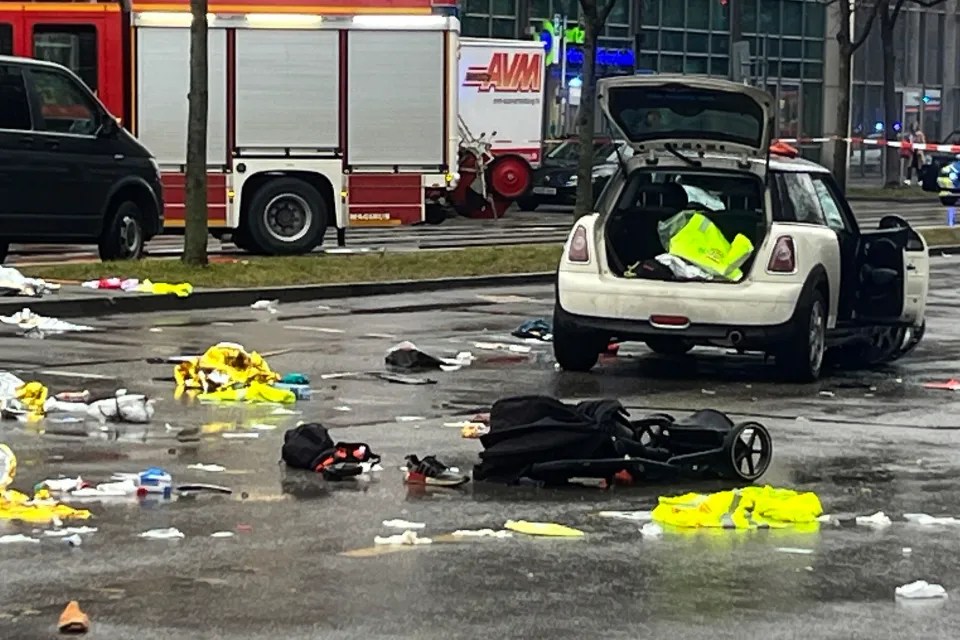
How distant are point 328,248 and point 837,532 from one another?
18217mm

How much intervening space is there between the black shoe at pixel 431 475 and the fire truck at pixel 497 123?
25906 mm

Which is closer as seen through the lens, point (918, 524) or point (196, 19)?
point (918, 524)

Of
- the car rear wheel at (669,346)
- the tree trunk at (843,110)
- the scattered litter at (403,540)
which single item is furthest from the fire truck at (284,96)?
the scattered litter at (403,540)

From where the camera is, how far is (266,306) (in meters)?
18.7

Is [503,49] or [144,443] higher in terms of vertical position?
[503,49]

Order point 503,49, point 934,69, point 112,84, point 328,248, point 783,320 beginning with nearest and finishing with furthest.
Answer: point 783,320 < point 112,84 < point 328,248 < point 503,49 < point 934,69

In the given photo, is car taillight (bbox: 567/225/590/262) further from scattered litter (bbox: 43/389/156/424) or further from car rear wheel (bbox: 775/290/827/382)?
scattered litter (bbox: 43/389/156/424)

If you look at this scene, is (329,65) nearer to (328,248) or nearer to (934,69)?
(328,248)

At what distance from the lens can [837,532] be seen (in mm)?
8391

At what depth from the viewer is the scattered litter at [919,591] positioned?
23.5 ft

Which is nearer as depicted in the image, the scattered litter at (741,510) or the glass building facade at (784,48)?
the scattered litter at (741,510)

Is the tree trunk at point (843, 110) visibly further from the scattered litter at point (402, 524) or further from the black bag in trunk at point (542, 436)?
the scattered litter at point (402, 524)

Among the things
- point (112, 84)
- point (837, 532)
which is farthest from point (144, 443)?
point (112, 84)

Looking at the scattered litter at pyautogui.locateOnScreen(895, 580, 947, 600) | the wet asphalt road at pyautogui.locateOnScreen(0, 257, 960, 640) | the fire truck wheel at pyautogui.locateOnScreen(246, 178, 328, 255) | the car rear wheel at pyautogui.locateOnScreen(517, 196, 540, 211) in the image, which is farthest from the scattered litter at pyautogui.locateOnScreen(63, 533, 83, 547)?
the car rear wheel at pyautogui.locateOnScreen(517, 196, 540, 211)
